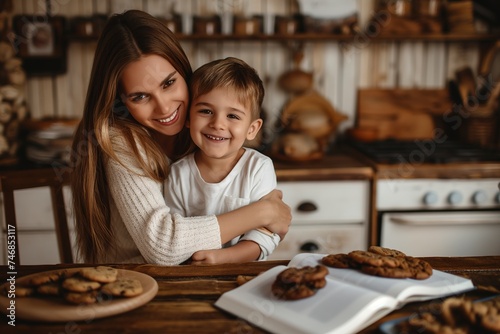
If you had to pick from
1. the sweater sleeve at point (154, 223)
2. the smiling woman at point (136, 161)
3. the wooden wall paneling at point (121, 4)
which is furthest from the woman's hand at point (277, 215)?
the wooden wall paneling at point (121, 4)

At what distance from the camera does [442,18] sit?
2955mm

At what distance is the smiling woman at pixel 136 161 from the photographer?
1.31m

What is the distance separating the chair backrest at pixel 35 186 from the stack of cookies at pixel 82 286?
0.54 m

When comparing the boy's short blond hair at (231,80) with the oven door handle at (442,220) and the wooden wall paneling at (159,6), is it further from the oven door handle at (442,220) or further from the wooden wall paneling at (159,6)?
the wooden wall paneling at (159,6)

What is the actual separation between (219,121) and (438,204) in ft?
4.69

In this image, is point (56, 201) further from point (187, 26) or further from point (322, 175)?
point (187, 26)

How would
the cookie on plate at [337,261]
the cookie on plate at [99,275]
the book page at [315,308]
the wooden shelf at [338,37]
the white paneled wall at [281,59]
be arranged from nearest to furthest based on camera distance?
the book page at [315,308] → the cookie on plate at [99,275] → the cookie on plate at [337,261] → the wooden shelf at [338,37] → the white paneled wall at [281,59]

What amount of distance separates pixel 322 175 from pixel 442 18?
4.25ft

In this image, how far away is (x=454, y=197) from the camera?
2365 millimetres

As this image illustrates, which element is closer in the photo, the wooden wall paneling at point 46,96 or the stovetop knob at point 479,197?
the stovetop knob at point 479,197

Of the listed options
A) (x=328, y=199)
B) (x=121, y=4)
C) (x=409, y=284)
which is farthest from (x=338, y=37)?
(x=409, y=284)

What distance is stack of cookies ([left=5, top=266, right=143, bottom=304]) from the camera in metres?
0.89

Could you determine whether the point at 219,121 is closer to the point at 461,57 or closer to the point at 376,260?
the point at 376,260

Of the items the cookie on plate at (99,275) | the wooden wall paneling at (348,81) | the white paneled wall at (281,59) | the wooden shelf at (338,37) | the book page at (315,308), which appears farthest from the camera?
the wooden wall paneling at (348,81)
